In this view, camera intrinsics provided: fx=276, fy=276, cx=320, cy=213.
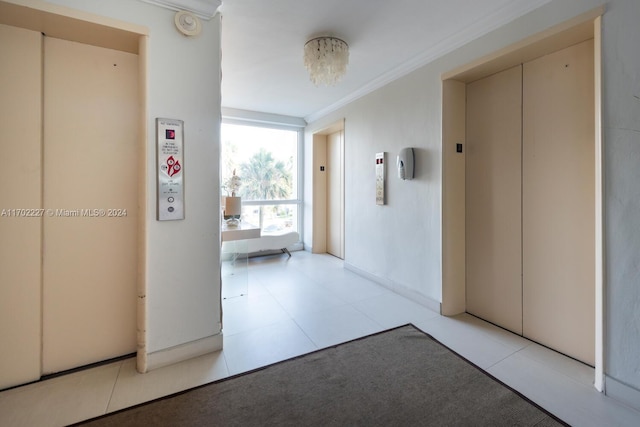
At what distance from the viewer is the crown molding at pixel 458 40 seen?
195 centimetres

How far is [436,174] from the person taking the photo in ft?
8.61

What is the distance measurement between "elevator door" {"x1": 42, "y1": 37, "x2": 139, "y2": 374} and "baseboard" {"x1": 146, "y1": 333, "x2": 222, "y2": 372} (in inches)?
12.5

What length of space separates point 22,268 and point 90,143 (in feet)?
2.84

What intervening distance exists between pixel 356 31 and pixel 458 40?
0.89m

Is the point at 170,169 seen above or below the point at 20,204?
above

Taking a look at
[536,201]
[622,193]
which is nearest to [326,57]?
[536,201]

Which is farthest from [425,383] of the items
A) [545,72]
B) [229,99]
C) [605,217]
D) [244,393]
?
[229,99]

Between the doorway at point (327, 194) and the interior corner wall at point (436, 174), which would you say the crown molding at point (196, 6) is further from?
the doorway at point (327, 194)

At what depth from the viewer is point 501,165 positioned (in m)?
2.38

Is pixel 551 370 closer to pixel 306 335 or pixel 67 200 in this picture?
pixel 306 335

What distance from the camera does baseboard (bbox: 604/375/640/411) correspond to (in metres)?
1.49

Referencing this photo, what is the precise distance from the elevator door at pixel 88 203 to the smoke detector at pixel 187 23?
1.45 ft

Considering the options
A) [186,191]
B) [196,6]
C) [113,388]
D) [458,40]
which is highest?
[458,40]

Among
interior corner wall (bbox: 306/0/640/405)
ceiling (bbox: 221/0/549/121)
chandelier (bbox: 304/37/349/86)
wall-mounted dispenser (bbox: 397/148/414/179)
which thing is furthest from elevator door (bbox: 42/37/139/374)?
interior corner wall (bbox: 306/0/640/405)
